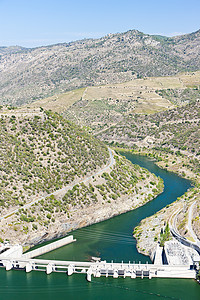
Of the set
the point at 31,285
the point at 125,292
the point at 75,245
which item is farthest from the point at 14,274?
the point at 125,292

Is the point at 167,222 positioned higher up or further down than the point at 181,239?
higher up

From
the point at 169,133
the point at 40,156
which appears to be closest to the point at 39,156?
the point at 40,156

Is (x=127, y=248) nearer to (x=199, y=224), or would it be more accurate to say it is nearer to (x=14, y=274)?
(x=199, y=224)

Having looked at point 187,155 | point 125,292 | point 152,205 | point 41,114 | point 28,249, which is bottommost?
point 125,292

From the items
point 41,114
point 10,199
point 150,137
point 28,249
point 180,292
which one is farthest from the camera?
point 150,137

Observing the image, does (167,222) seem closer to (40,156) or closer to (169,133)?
(40,156)

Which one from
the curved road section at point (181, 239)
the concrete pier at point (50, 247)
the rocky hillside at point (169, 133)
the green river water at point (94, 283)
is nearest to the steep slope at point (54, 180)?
the concrete pier at point (50, 247)

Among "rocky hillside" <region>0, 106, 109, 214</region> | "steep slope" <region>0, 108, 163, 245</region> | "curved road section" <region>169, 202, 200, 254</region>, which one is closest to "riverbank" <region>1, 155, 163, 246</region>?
"steep slope" <region>0, 108, 163, 245</region>

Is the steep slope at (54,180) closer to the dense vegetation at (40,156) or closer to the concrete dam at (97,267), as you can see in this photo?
the dense vegetation at (40,156)

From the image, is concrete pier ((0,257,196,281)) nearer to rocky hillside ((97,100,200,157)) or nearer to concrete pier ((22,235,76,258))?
concrete pier ((22,235,76,258))
